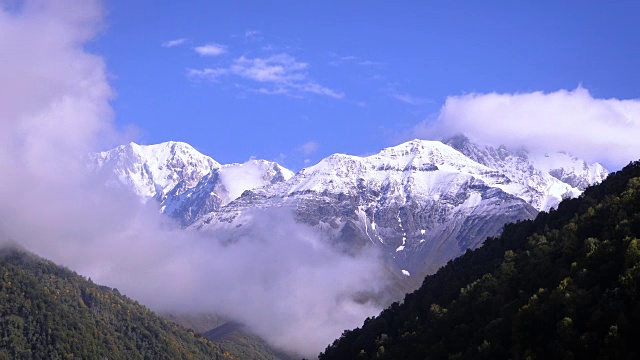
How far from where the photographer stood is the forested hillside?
401 ft

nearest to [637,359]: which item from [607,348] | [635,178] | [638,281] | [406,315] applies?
[607,348]

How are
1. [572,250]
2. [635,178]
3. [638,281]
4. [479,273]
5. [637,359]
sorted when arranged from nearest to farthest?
[637,359], [638,281], [572,250], [635,178], [479,273]

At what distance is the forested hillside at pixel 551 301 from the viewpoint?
122 m

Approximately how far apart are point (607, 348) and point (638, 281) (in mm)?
15475

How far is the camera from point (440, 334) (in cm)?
16250

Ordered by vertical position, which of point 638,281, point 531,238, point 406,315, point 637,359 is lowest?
point 637,359

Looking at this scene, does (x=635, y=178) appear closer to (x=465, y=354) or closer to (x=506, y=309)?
(x=506, y=309)

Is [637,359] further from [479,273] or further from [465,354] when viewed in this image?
[479,273]

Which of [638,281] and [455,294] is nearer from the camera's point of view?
[638,281]

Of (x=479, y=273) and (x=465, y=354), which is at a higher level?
(x=479, y=273)

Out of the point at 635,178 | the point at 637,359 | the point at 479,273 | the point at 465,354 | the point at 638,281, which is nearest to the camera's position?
the point at 637,359

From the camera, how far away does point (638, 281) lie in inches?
4968

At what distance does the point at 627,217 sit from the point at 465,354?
139 ft

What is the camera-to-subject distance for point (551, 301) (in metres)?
136
